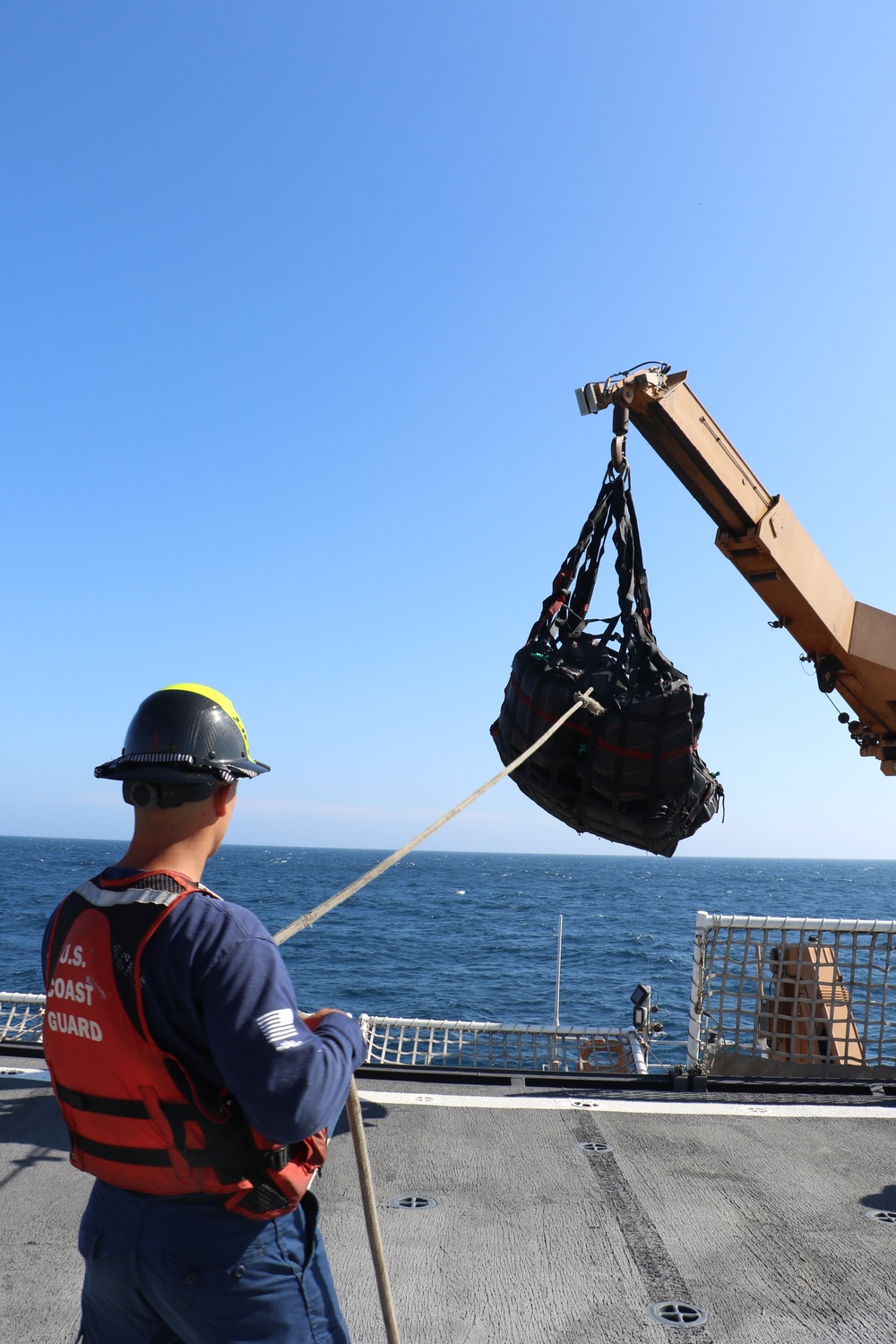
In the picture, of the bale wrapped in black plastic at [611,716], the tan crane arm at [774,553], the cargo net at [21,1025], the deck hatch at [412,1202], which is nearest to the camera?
the deck hatch at [412,1202]

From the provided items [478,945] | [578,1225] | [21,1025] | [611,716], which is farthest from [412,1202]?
[478,945]

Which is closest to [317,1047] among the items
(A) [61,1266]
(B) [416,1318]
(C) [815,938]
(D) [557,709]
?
(B) [416,1318]

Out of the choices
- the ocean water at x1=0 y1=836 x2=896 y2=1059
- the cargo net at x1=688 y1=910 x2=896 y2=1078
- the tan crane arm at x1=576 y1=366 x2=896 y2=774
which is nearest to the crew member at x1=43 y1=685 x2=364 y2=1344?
the tan crane arm at x1=576 y1=366 x2=896 y2=774

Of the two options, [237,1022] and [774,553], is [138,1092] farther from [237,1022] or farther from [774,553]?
[774,553]

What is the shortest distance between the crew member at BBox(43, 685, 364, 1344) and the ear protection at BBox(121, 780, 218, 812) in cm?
18

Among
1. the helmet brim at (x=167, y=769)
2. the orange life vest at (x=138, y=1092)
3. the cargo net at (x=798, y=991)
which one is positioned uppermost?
the helmet brim at (x=167, y=769)

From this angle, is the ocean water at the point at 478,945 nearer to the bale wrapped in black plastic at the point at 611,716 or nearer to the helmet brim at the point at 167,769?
the bale wrapped in black plastic at the point at 611,716

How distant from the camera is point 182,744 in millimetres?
2158

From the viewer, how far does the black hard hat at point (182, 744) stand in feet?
6.95

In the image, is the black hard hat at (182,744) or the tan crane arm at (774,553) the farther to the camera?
the tan crane arm at (774,553)

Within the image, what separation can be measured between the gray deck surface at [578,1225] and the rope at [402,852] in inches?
58.5

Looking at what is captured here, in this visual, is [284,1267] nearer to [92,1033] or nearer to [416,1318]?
[92,1033]

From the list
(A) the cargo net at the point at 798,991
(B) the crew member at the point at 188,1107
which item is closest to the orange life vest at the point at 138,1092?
(B) the crew member at the point at 188,1107

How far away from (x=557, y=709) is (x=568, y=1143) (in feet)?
7.89
